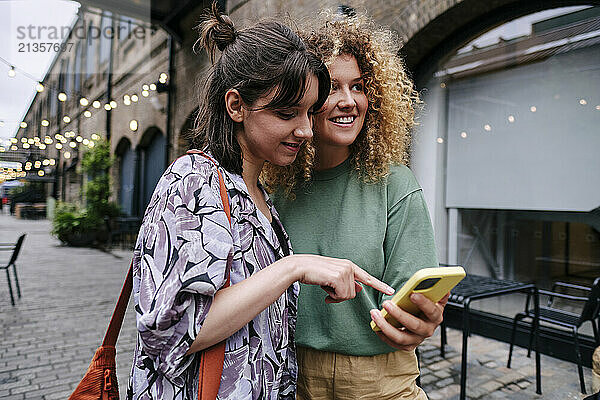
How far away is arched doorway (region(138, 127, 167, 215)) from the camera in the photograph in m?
11.4

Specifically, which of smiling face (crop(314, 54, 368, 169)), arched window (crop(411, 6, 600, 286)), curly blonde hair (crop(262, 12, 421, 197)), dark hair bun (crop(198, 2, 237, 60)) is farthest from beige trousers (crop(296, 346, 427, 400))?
arched window (crop(411, 6, 600, 286))

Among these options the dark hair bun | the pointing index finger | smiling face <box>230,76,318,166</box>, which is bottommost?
the pointing index finger

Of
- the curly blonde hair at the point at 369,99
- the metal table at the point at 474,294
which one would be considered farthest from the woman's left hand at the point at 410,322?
the metal table at the point at 474,294

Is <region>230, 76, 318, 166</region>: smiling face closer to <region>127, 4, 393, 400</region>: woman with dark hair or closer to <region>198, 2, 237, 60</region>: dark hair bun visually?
<region>127, 4, 393, 400</region>: woman with dark hair

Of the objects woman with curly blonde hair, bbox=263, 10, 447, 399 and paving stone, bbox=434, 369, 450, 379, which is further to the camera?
paving stone, bbox=434, 369, 450, 379

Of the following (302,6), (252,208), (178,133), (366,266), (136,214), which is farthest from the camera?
(136,214)

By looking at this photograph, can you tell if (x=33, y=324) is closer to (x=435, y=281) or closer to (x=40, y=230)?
(x=40, y=230)

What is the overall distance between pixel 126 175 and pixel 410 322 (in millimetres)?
13517

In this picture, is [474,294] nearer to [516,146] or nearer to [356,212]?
[356,212]

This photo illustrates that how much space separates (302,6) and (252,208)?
5702 mm

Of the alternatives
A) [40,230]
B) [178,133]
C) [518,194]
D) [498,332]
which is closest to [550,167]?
[518,194]

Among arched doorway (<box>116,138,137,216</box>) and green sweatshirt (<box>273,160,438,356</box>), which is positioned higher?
arched doorway (<box>116,138,137,216</box>)

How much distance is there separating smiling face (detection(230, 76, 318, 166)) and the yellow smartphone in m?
0.43

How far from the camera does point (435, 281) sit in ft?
3.07
